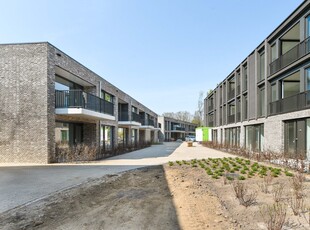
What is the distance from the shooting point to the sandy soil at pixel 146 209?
182 inches

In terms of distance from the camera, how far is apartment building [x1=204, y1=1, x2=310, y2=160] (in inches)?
599

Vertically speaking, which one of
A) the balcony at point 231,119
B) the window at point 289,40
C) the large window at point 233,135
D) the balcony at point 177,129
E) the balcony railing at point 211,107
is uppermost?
the window at point 289,40

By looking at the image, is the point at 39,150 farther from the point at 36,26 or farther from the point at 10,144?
the point at 36,26

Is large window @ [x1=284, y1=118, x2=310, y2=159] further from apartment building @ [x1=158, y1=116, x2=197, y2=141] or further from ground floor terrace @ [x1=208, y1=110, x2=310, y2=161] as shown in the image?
apartment building @ [x1=158, y1=116, x2=197, y2=141]

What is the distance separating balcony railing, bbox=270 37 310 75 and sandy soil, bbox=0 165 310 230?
1042 cm

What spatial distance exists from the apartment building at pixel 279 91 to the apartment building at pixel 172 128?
34708 millimetres

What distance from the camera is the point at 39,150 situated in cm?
1320

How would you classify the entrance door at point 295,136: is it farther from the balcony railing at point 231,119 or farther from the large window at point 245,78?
the balcony railing at point 231,119

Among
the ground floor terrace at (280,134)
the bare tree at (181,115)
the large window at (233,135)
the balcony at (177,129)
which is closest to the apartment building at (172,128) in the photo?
the balcony at (177,129)

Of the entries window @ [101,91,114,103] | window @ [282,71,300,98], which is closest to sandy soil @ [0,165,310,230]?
window @ [282,71,300,98]

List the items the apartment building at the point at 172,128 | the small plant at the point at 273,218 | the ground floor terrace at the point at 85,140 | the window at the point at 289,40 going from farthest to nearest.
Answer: the apartment building at the point at 172,128 → the window at the point at 289,40 → the ground floor terrace at the point at 85,140 → the small plant at the point at 273,218

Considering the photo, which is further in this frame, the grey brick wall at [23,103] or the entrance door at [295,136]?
the entrance door at [295,136]

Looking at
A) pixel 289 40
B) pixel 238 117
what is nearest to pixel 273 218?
pixel 289 40

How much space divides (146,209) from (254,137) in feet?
62.3
